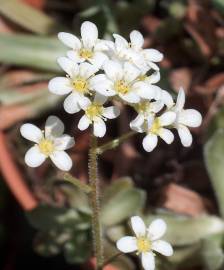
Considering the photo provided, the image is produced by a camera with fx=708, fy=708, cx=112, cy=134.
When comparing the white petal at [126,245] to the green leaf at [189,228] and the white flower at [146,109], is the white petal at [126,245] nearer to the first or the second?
the white flower at [146,109]

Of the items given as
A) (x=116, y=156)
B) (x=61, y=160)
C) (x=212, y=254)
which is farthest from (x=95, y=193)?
(x=116, y=156)

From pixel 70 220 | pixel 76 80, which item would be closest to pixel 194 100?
pixel 70 220

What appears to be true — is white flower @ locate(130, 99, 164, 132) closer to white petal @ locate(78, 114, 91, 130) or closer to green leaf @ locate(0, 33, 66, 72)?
white petal @ locate(78, 114, 91, 130)

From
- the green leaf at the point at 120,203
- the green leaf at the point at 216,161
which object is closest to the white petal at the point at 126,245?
the green leaf at the point at 120,203

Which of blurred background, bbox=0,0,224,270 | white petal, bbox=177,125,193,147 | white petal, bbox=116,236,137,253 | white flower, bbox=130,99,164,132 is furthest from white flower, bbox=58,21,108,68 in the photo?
blurred background, bbox=0,0,224,270

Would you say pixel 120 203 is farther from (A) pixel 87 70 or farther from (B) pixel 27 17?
(B) pixel 27 17

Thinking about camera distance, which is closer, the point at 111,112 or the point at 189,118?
the point at 111,112

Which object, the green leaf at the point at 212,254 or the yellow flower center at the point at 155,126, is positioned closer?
the yellow flower center at the point at 155,126
